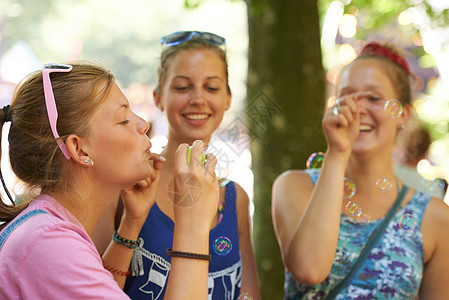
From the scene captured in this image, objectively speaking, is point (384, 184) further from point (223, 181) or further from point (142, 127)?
point (142, 127)

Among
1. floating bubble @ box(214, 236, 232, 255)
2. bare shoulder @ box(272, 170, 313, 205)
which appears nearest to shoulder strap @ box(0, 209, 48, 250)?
floating bubble @ box(214, 236, 232, 255)

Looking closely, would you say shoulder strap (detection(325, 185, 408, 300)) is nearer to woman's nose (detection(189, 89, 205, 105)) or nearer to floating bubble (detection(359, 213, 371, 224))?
floating bubble (detection(359, 213, 371, 224))

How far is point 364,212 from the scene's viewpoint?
2.48 meters

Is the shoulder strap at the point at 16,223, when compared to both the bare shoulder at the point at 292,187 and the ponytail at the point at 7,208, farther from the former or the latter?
the bare shoulder at the point at 292,187

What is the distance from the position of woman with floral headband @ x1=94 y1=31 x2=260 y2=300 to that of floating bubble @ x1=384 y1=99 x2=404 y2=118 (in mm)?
794

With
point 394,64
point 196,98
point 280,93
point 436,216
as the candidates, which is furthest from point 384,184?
point 280,93

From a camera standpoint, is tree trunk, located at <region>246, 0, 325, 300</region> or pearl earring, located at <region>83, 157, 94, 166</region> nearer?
pearl earring, located at <region>83, 157, 94, 166</region>

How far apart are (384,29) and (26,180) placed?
6997 millimetres

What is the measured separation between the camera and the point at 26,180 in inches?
74.0

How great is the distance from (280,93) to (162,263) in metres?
2.18

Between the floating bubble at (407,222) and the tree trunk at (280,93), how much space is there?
3.60 feet

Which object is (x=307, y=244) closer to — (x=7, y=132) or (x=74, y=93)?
(x=74, y=93)

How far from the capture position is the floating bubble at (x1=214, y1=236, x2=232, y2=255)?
2.07m

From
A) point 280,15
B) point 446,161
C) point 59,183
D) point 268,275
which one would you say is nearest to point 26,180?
point 59,183
